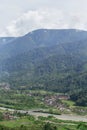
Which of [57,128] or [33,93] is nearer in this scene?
[57,128]

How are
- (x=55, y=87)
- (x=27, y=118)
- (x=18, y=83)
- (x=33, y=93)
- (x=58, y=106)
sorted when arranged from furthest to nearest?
(x=18, y=83)
(x=55, y=87)
(x=33, y=93)
(x=58, y=106)
(x=27, y=118)

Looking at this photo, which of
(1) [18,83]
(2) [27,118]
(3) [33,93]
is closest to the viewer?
(2) [27,118]

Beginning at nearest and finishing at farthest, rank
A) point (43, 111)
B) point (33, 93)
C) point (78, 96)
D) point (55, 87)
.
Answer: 1. point (43, 111)
2. point (78, 96)
3. point (33, 93)
4. point (55, 87)

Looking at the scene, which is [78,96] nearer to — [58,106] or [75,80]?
[58,106]

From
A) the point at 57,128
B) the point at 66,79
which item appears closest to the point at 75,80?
the point at 66,79

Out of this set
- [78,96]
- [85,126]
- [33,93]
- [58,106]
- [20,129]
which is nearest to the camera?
[20,129]

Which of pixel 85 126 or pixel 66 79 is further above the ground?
Answer: pixel 66 79

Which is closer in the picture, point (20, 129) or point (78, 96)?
point (20, 129)

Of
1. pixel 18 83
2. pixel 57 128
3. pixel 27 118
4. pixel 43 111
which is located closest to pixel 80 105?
pixel 43 111

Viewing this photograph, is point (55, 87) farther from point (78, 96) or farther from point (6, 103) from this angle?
point (6, 103)
